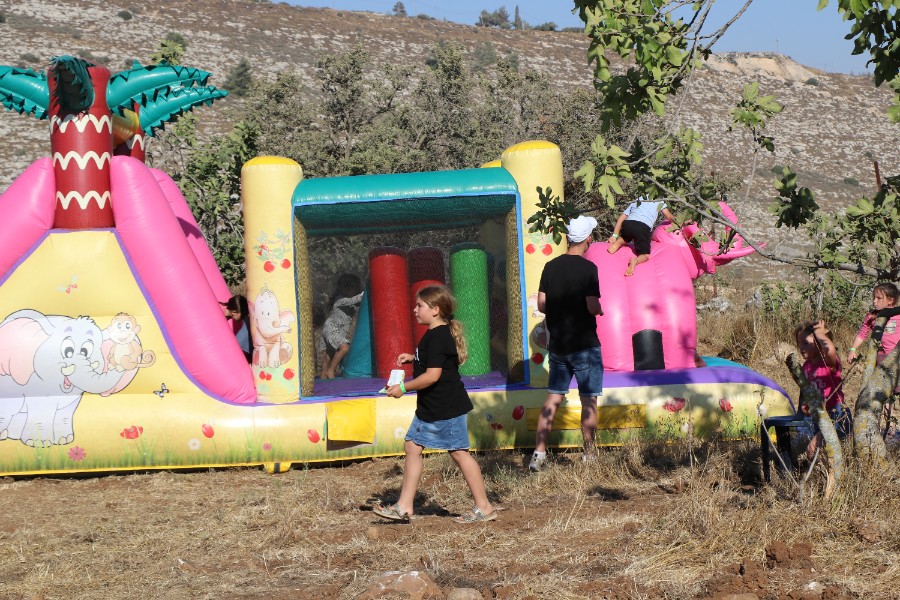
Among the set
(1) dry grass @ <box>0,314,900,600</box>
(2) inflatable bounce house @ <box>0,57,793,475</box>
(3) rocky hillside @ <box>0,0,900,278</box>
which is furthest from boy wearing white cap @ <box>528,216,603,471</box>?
(3) rocky hillside @ <box>0,0,900,278</box>

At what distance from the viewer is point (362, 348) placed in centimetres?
698

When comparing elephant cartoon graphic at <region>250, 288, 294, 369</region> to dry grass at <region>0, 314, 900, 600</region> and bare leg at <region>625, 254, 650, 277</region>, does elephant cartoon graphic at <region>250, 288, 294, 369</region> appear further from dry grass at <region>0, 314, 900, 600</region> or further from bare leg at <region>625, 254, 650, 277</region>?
bare leg at <region>625, 254, 650, 277</region>

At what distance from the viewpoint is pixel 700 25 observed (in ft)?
13.2

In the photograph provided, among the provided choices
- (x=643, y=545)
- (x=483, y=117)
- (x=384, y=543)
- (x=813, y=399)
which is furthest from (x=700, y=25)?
(x=483, y=117)

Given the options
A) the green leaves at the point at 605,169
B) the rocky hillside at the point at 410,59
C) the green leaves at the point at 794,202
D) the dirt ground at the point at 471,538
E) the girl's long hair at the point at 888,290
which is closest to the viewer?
the dirt ground at the point at 471,538

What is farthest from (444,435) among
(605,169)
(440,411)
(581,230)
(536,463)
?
(581,230)

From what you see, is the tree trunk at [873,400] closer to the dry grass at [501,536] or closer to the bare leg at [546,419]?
the dry grass at [501,536]

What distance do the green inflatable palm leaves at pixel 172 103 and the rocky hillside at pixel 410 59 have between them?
24.7 meters

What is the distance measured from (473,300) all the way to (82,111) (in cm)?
292

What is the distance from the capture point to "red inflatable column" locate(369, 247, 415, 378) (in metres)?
6.96

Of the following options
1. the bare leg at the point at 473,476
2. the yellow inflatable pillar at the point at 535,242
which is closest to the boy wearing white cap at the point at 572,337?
the yellow inflatable pillar at the point at 535,242

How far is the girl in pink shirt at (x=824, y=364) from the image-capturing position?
17.1 ft

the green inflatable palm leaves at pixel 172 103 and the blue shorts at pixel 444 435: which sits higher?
the green inflatable palm leaves at pixel 172 103

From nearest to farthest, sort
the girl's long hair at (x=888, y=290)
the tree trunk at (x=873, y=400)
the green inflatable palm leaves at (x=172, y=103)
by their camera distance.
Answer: the tree trunk at (x=873, y=400) < the girl's long hair at (x=888, y=290) < the green inflatable palm leaves at (x=172, y=103)
